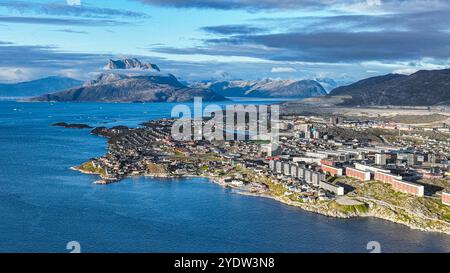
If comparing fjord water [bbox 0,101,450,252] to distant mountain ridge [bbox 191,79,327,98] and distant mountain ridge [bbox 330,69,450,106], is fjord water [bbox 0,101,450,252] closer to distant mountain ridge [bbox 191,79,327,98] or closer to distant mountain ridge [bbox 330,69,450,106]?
distant mountain ridge [bbox 330,69,450,106]

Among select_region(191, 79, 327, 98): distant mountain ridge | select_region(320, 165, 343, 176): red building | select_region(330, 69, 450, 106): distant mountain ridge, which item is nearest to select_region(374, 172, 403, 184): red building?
select_region(320, 165, 343, 176): red building

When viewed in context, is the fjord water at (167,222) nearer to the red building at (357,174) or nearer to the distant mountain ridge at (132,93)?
the red building at (357,174)

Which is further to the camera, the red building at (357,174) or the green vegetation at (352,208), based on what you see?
the red building at (357,174)

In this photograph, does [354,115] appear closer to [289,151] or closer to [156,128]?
[156,128]

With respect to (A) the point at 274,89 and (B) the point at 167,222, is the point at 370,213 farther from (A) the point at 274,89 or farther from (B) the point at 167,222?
(A) the point at 274,89

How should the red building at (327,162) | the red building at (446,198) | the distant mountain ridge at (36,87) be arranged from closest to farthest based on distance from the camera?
the red building at (446,198), the red building at (327,162), the distant mountain ridge at (36,87)

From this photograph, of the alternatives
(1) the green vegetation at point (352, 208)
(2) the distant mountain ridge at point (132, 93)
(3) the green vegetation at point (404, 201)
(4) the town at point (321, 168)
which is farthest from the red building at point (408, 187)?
(2) the distant mountain ridge at point (132, 93)
